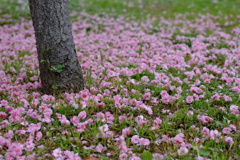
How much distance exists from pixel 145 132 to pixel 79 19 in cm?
655

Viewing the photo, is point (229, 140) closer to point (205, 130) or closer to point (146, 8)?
point (205, 130)

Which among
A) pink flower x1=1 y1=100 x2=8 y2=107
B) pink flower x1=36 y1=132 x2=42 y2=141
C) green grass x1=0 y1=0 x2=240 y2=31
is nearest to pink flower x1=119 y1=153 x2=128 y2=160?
pink flower x1=36 y1=132 x2=42 y2=141

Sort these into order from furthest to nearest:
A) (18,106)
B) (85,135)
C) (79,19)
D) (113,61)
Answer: (79,19) < (113,61) < (18,106) < (85,135)

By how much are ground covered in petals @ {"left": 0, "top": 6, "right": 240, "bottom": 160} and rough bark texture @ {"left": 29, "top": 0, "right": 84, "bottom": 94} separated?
216mm

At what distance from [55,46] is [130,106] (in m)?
1.27

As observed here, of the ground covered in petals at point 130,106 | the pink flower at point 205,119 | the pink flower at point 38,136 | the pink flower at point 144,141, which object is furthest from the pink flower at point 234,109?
the pink flower at point 38,136

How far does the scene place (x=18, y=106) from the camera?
3512mm

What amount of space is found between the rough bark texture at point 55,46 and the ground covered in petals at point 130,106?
216 millimetres

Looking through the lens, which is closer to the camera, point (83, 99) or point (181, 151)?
point (181, 151)

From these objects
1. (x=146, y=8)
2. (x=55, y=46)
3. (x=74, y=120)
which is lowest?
(x=74, y=120)

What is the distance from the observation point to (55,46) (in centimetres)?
374

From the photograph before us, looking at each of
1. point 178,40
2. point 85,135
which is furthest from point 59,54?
point 178,40

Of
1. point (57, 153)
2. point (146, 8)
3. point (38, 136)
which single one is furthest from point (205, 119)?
point (146, 8)

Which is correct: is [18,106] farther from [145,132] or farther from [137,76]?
[137,76]
